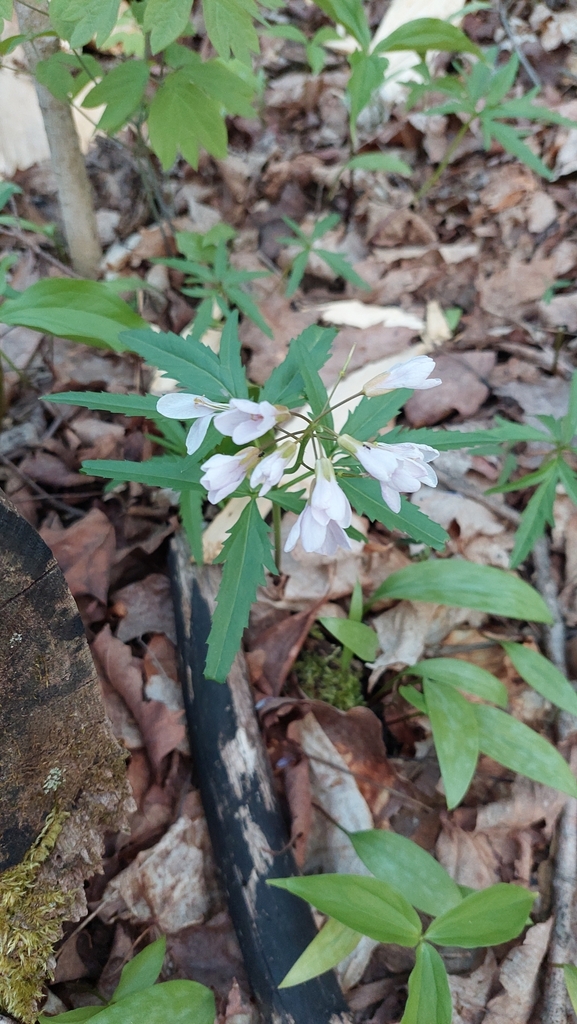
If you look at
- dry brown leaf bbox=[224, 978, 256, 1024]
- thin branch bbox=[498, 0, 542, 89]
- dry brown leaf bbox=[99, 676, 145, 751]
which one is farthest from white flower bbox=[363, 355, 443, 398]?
thin branch bbox=[498, 0, 542, 89]

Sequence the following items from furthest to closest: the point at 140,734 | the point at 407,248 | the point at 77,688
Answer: the point at 407,248
the point at 140,734
the point at 77,688

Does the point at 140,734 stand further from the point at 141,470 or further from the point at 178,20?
the point at 178,20

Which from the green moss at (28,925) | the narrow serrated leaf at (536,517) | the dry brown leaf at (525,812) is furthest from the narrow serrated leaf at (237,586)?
the dry brown leaf at (525,812)

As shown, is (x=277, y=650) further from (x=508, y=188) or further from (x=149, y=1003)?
(x=508, y=188)

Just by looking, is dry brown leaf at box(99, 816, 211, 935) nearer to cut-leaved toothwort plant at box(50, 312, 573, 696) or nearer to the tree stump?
the tree stump

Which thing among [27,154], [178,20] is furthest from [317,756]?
[27,154]

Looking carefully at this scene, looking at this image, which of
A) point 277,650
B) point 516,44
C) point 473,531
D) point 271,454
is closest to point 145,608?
point 277,650
